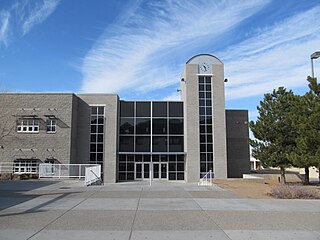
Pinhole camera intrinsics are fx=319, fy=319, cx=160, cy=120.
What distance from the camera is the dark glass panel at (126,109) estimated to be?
37.3m

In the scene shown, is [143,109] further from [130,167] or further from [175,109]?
[130,167]

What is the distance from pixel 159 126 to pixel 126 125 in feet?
12.6

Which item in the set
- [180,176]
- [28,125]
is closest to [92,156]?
[28,125]

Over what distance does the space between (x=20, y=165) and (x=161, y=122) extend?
1567 cm

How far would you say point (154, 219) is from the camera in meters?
9.95

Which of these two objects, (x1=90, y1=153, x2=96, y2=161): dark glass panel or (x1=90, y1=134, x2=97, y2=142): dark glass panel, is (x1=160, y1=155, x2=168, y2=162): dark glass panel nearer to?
(x1=90, y1=153, x2=96, y2=161): dark glass panel

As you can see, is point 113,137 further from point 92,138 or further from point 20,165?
point 20,165

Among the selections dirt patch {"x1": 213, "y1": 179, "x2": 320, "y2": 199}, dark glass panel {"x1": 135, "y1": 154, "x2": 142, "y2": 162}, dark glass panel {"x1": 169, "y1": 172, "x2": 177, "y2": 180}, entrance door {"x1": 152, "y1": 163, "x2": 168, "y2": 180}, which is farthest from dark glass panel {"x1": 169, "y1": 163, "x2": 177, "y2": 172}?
dirt patch {"x1": 213, "y1": 179, "x2": 320, "y2": 199}

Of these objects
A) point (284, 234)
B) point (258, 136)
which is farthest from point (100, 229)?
point (258, 136)

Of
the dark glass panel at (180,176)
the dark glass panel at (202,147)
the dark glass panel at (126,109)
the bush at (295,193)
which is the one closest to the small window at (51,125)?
the dark glass panel at (126,109)

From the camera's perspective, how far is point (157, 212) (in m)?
11.3

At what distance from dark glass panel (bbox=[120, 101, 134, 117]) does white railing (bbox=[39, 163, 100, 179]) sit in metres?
8.65

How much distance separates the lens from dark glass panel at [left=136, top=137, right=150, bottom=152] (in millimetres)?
36719

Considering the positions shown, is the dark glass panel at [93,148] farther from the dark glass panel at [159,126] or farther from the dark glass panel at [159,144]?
the dark glass panel at [159,126]
